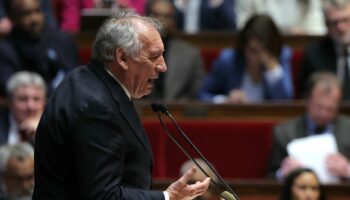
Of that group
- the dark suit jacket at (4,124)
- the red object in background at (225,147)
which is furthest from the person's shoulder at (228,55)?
the dark suit jacket at (4,124)

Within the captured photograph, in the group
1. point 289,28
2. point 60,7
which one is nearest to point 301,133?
→ point 289,28

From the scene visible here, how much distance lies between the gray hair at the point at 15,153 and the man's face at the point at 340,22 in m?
1.61

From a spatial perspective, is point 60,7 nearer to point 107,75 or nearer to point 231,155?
point 231,155

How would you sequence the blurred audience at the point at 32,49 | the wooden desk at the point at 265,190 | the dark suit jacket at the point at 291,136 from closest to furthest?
1. the wooden desk at the point at 265,190
2. the dark suit jacket at the point at 291,136
3. the blurred audience at the point at 32,49

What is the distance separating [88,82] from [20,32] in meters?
2.64

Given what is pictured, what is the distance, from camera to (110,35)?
219 centimetres

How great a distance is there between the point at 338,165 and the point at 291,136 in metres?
0.24

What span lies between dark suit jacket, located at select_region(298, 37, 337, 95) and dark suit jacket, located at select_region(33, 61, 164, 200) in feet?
8.54

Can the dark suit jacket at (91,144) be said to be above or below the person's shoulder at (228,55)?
above

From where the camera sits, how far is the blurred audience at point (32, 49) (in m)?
4.70

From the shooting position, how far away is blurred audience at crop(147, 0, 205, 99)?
4707 mm

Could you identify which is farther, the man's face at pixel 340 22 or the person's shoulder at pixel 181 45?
the person's shoulder at pixel 181 45

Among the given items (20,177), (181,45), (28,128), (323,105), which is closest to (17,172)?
(20,177)

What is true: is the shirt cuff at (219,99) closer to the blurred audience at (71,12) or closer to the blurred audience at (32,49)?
the blurred audience at (32,49)
